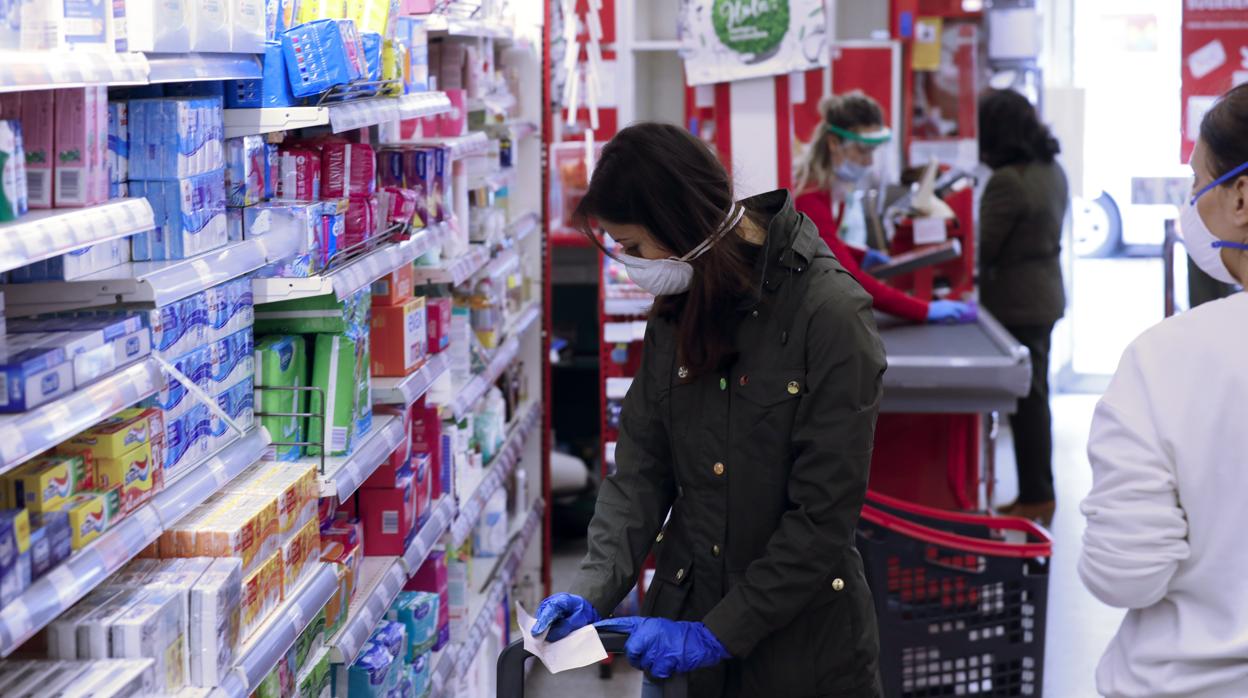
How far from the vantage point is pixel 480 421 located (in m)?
4.97

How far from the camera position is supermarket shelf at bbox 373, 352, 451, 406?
11.5 ft

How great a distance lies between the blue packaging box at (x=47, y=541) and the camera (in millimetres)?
1920

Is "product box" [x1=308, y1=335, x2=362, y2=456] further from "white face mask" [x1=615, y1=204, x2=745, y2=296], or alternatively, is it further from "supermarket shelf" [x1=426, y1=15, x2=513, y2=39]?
"supermarket shelf" [x1=426, y1=15, x2=513, y2=39]

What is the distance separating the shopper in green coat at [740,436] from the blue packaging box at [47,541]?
836 millimetres

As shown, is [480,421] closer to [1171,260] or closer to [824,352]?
[824,352]

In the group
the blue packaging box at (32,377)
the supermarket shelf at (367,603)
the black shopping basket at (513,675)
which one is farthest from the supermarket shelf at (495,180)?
the blue packaging box at (32,377)

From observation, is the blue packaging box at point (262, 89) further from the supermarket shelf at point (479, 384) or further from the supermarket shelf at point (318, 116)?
the supermarket shelf at point (479, 384)

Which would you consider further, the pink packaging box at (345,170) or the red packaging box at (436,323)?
the red packaging box at (436,323)

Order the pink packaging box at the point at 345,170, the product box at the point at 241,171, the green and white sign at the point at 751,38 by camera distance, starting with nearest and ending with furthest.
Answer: the product box at the point at 241,171 → the pink packaging box at the point at 345,170 → the green and white sign at the point at 751,38

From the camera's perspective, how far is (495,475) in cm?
494

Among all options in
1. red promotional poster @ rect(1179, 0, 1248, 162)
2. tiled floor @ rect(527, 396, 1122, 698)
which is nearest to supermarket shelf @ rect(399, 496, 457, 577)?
tiled floor @ rect(527, 396, 1122, 698)

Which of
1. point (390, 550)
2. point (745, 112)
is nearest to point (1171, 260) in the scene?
point (745, 112)

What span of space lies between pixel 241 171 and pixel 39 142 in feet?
2.20

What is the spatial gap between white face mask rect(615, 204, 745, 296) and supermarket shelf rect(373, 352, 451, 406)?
98 cm
